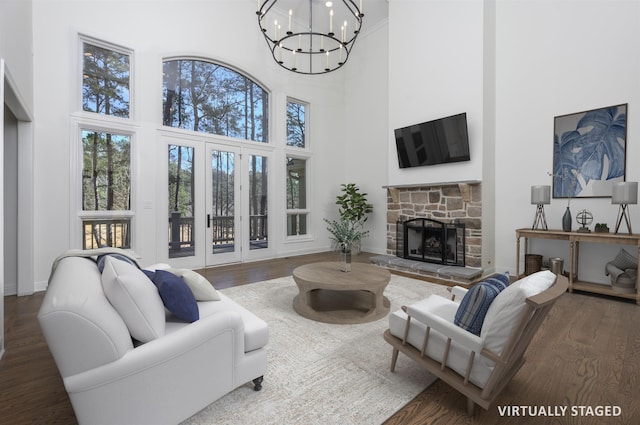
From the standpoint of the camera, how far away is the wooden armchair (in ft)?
4.80

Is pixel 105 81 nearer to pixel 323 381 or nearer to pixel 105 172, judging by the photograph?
pixel 105 172

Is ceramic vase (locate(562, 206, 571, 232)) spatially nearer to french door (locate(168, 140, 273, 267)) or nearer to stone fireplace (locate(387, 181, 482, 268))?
stone fireplace (locate(387, 181, 482, 268))

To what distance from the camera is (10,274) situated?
3.74m

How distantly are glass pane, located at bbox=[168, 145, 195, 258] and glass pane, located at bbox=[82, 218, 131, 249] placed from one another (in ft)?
2.10

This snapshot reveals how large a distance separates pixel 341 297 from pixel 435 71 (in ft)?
14.3

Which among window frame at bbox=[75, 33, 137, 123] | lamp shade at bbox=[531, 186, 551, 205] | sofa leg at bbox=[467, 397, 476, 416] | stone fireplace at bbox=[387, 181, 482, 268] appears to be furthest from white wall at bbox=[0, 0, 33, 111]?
lamp shade at bbox=[531, 186, 551, 205]

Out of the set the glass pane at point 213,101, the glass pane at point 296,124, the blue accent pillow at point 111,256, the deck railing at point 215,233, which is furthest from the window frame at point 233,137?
the blue accent pillow at point 111,256

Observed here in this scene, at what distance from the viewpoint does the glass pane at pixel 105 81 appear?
436cm

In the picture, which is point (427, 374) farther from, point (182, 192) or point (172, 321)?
point (182, 192)

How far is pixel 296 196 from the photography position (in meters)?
6.91

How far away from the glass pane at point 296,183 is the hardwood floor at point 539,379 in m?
4.55

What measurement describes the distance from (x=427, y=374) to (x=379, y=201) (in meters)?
5.09

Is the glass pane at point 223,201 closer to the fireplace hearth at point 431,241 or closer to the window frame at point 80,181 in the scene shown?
the window frame at point 80,181

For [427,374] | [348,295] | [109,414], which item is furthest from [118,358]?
[348,295]
